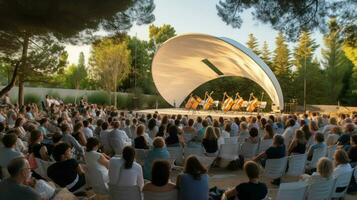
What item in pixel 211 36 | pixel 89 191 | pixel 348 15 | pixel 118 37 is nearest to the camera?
pixel 89 191

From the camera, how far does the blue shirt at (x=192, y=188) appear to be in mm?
4294

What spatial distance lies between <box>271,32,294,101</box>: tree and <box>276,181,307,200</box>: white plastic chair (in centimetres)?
3548

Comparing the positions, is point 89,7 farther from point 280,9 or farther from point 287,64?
point 287,64

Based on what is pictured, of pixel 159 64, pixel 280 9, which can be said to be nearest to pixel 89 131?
pixel 280 9

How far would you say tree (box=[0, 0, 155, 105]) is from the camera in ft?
26.7

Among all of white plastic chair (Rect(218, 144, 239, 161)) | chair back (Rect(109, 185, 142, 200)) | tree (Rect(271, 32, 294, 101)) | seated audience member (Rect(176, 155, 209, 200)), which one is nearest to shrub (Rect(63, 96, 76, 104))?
tree (Rect(271, 32, 294, 101))

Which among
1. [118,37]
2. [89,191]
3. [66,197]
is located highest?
[118,37]

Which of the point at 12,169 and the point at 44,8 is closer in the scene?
the point at 12,169

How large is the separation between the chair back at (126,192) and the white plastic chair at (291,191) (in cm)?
139

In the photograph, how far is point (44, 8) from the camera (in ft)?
26.8

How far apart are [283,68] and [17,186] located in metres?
42.0

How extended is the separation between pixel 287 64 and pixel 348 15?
122 ft

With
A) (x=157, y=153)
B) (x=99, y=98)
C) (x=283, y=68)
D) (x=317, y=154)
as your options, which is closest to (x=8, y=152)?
(x=157, y=153)

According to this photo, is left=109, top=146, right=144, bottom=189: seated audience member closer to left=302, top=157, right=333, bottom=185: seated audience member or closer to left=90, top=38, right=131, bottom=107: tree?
left=302, top=157, right=333, bottom=185: seated audience member
